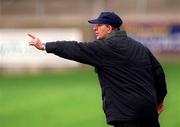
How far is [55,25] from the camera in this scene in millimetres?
26969

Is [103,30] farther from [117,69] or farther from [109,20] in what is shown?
[117,69]

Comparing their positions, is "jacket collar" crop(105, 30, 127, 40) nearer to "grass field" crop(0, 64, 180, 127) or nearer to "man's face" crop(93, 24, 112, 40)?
"man's face" crop(93, 24, 112, 40)

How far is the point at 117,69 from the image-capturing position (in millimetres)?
8633

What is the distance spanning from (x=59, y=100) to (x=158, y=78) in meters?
10.0

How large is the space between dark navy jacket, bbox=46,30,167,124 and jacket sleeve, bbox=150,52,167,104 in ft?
1.04

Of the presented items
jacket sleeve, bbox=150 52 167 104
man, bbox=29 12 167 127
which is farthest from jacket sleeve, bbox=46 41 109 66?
jacket sleeve, bbox=150 52 167 104

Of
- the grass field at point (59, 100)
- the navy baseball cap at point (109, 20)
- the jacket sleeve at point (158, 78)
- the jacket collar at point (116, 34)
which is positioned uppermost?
the navy baseball cap at point (109, 20)

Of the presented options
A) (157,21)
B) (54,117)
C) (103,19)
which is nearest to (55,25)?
(157,21)

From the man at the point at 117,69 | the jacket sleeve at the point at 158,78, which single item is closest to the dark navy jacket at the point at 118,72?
the man at the point at 117,69

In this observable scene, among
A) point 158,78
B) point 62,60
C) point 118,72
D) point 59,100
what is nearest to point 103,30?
point 118,72

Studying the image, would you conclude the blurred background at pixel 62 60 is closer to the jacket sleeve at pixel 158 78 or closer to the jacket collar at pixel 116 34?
the jacket sleeve at pixel 158 78

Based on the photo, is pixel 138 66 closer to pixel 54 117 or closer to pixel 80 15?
pixel 54 117

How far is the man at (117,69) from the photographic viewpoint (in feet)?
28.1

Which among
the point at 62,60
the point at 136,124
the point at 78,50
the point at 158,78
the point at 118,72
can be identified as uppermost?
the point at 78,50
